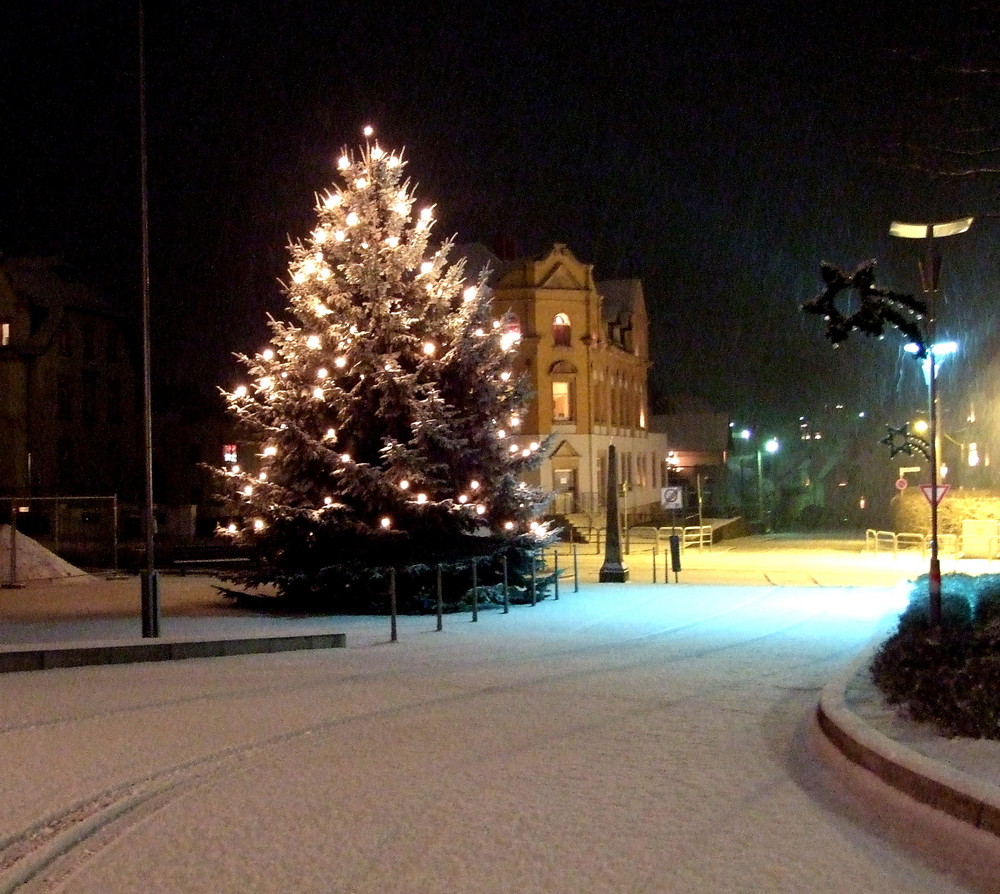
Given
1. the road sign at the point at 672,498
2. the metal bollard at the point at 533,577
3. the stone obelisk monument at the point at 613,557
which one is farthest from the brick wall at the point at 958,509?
the metal bollard at the point at 533,577

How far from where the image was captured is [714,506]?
7938cm

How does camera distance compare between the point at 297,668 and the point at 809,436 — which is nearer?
the point at 297,668

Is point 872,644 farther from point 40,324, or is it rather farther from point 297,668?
point 40,324

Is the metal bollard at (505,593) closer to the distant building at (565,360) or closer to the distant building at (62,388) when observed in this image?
the distant building at (62,388)

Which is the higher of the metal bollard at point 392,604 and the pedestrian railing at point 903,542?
the metal bollard at point 392,604

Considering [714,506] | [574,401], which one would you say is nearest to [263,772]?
[574,401]

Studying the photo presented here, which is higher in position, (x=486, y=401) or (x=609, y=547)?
(x=486, y=401)

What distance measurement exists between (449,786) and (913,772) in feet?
9.45

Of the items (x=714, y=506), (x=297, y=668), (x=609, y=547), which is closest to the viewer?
(x=297, y=668)

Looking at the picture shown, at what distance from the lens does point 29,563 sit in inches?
1082

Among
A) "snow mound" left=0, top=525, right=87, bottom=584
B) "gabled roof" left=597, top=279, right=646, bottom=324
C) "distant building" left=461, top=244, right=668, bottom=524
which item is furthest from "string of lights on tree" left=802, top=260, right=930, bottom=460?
"gabled roof" left=597, top=279, right=646, bottom=324

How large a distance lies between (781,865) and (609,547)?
23754 mm

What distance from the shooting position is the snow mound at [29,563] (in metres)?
27.1

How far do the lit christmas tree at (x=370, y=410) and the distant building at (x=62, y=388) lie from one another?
2699 cm
